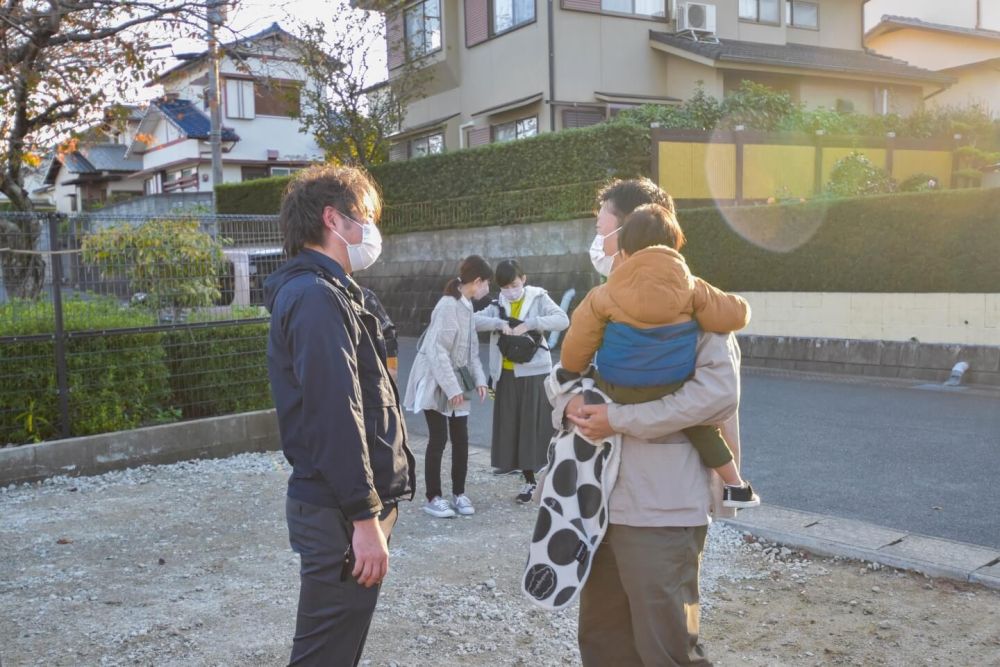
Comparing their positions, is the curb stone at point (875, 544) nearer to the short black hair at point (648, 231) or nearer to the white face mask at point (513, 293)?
the white face mask at point (513, 293)

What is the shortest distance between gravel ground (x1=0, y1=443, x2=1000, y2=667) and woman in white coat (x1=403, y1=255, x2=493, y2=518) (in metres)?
0.28

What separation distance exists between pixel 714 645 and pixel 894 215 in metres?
9.69

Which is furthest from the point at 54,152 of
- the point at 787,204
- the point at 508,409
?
the point at 787,204

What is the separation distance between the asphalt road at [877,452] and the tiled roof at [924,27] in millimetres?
22957

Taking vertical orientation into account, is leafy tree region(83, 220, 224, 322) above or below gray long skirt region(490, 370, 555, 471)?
above

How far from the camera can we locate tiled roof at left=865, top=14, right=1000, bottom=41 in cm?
2908

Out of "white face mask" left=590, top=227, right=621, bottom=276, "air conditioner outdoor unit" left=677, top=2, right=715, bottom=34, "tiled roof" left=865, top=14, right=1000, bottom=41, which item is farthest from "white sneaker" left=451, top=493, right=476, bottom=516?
"tiled roof" left=865, top=14, right=1000, bottom=41

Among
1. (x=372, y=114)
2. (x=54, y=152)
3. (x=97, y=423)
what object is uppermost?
(x=372, y=114)

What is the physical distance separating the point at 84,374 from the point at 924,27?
30.3 meters

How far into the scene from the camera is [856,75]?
21.9 meters

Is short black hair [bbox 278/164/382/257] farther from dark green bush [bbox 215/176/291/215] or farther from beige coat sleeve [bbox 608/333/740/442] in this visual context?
dark green bush [bbox 215/176/291/215]

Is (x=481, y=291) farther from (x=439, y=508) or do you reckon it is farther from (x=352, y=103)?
(x=352, y=103)

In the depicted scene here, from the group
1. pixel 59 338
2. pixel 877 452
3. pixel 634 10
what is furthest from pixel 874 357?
pixel 634 10

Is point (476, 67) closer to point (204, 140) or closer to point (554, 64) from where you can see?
point (554, 64)
